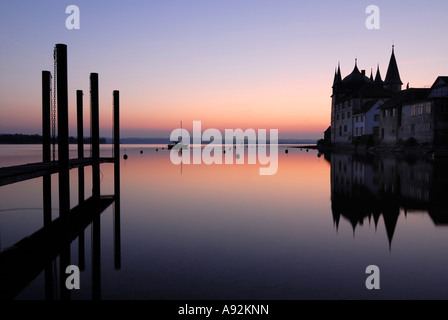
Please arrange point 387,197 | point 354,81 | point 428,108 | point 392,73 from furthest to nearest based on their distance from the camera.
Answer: point 354,81
point 392,73
point 428,108
point 387,197

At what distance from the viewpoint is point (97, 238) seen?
43.1 feet

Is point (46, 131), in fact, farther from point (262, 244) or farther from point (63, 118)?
point (262, 244)

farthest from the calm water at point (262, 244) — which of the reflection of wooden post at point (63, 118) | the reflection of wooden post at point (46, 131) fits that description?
the reflection of wooden post at point (63, 118)

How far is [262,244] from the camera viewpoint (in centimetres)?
1241

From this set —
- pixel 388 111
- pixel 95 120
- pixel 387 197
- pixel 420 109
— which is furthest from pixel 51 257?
pixel 388 111

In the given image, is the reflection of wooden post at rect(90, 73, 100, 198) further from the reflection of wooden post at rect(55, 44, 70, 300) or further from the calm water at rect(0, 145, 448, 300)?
the reflection of wooden post at rect(55, 44, 70, 300)

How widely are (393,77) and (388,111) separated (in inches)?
1355

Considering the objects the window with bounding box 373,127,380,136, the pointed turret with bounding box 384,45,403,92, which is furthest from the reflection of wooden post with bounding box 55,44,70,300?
the pointed turret with bounding box 384,45,403,92

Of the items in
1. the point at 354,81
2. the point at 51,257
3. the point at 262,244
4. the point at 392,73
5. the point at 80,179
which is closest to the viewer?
the point at 51,257

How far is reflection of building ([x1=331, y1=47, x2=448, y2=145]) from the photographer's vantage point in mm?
54594

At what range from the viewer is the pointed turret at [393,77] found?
323 ft
